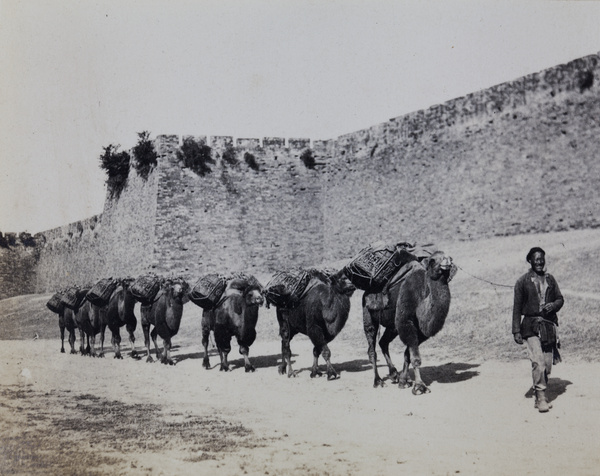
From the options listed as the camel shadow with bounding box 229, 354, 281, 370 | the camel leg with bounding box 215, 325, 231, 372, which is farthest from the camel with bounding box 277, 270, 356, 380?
the camel shadow with bounding box 229, 354, 281, 370

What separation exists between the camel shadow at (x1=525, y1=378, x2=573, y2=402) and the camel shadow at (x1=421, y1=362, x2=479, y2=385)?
118 centimetres

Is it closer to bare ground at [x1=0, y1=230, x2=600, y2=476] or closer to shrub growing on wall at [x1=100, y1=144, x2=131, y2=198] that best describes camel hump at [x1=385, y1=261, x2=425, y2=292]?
bare ground at [x1=0, y1=230, x2=600, y2=476]

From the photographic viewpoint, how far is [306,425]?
679 centimetres

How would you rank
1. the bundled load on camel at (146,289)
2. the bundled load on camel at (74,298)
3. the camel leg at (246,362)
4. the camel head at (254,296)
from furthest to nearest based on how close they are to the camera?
the bundled load on camel at (74,298)
the bundled load on camel at (146,289)
the camel head at (254,296)
the camel leg at (246,362)

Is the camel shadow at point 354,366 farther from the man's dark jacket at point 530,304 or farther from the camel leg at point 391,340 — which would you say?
the man's dark jacket at point 530,304

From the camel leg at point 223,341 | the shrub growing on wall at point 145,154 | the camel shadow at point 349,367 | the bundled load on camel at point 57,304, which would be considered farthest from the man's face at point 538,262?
the shrub growing on wall at point 145,154

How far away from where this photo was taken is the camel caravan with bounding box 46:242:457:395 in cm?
829

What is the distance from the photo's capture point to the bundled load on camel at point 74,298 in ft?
55.8

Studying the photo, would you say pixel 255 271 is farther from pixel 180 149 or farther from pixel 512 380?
pixel 512 380

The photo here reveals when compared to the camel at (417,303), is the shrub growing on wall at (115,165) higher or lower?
higher

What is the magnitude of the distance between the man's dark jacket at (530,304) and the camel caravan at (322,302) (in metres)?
1.23

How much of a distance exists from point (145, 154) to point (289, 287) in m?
18.1

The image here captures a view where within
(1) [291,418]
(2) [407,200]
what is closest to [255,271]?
(2) [407,200]

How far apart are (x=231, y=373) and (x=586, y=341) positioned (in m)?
5.56
